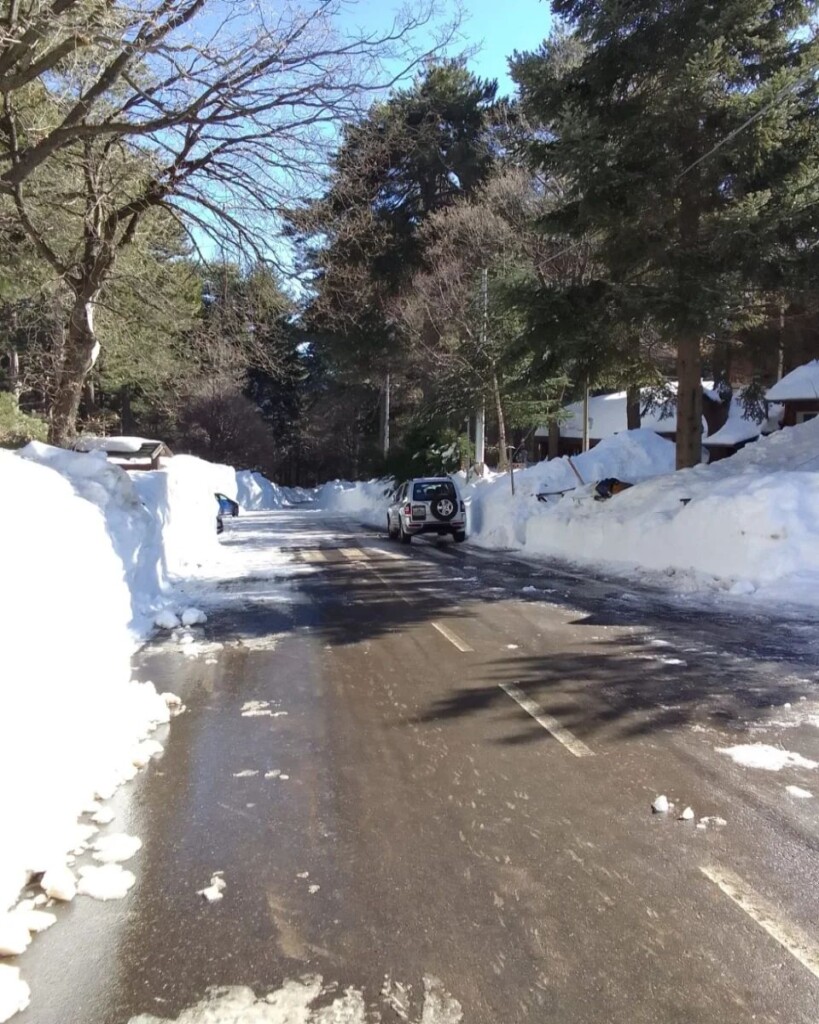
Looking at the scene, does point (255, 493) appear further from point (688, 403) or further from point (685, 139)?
point (685, 139)

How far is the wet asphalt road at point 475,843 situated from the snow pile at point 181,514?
6.16 m

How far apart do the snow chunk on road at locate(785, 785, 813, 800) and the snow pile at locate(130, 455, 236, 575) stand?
10.0 meters

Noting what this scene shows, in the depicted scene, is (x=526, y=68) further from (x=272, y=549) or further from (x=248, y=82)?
(x=272, y=549)

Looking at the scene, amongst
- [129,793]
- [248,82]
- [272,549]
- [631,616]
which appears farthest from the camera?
[272,549]

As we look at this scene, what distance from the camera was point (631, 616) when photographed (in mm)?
9906

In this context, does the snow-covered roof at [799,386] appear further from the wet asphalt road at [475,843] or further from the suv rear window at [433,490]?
the wet asphalt road at [475,843]

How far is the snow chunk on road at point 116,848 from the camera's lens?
3859mm

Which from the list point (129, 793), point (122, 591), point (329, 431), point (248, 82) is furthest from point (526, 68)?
point (329, 431)

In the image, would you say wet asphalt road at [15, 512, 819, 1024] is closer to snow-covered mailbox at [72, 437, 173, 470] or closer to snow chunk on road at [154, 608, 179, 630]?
snow chunk on road at [154, 608, 179, 630]

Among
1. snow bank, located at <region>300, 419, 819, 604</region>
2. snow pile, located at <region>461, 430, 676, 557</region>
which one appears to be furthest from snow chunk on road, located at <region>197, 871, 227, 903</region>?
snow pile, located at <region>461, 430, 676, 557</region>

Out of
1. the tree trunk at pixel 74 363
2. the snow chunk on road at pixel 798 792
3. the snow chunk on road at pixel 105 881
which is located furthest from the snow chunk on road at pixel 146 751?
the tree trunk at pixel 74 363

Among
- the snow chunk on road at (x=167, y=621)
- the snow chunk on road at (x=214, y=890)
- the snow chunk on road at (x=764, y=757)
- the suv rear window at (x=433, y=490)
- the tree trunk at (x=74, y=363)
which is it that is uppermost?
the tree trunk at (x=74, y=363)

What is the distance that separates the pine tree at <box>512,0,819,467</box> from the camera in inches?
547

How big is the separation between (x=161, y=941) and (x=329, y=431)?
64584 millimetres
